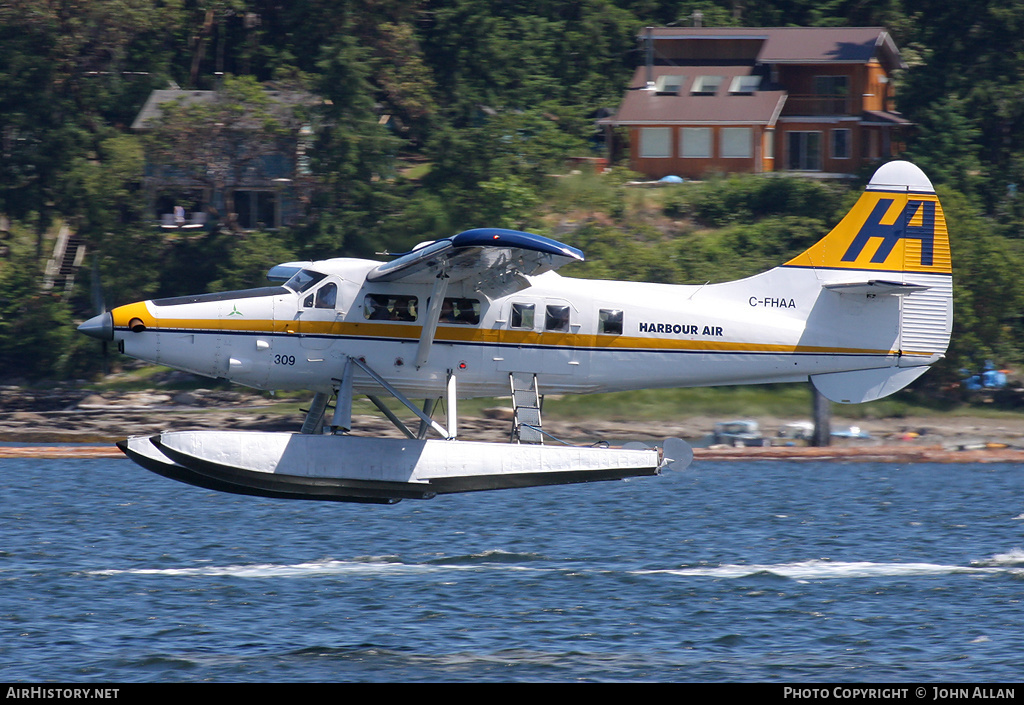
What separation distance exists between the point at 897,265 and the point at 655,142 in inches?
1338

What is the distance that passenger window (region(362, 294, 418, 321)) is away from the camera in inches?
598

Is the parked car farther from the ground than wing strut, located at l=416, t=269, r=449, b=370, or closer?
closer

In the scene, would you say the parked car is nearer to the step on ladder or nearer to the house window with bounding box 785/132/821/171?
→ the house window with bounding box 785/132/821/171

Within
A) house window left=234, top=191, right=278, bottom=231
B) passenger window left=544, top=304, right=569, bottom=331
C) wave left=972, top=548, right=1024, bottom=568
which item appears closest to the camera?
passenger window left=544, top=304, right=569, bottom=331

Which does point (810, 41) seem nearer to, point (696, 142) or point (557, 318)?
point (696, 142)

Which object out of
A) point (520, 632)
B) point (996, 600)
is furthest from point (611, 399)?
point (520, 632)

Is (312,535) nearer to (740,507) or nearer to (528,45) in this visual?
(740,507)

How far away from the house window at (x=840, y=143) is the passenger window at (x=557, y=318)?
120 feet

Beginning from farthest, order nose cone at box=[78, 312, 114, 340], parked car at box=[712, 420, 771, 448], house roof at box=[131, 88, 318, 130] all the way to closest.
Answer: house roof at box=[131, 88, 318, 130]
parked car at box=[712, 420, 771, 448]
nose cone at box=[78, 312, 114, 340]

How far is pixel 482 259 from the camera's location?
1437cm

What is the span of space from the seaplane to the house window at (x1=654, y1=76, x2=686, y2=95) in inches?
1404

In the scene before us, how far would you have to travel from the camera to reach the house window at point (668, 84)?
51531mm

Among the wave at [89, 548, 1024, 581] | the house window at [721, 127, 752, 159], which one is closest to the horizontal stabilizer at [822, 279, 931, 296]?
the wave at [89, 548, 1024, 581]

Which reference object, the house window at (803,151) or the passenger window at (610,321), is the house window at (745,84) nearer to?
the house window at (803,151)
